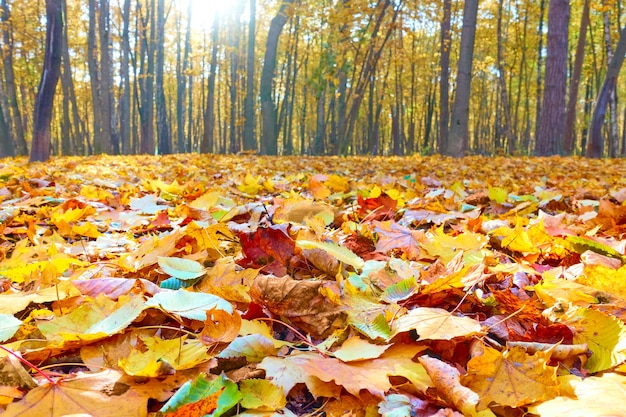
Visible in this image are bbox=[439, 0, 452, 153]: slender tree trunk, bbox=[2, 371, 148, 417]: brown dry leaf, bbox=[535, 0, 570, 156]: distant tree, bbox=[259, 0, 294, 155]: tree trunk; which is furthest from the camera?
bbox=[439, 0, 452, 153]: slender tree trunk

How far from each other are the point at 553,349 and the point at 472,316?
8.2 inches

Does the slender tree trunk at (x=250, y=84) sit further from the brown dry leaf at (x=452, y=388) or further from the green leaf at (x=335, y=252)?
the brown dry leaf at (x=452, y=388)

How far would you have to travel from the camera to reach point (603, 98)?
8969 millimetres

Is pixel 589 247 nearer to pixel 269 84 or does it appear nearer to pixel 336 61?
pixel 336 61

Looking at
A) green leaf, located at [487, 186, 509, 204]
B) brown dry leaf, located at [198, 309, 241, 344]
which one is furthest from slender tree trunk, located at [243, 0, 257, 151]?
brown dry leaf, located at [198, 309, 241, 344]

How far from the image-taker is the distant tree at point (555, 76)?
8.83 metres

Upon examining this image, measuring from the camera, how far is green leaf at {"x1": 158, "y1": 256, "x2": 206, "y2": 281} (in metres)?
1.08

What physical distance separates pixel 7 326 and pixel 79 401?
0.31 m

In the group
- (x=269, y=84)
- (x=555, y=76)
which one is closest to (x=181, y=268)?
(x=555, y=76)

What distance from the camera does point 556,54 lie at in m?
8.96

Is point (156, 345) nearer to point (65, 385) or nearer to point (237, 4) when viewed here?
point (65, 385)

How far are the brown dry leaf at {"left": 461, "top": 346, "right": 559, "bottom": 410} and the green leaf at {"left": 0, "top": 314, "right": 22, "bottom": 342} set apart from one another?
2.56ft

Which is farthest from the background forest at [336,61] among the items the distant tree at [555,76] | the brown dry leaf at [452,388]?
the brown dry leaf at [452,388]

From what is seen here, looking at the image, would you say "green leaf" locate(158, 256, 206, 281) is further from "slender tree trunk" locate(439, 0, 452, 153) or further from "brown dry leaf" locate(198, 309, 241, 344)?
"slender tree trunk" locate(439, 0, 452, 153)
